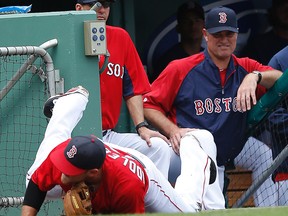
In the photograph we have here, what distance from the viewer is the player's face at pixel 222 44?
851 cm

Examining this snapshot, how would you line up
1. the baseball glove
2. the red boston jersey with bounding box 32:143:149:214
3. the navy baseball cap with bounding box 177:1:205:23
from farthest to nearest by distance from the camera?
the navy baseball cap with bounding box 177:1:205:23 < the red boston jersey with bounding box 32:143:149:214 < the baseball glove

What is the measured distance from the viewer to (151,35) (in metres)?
11.3

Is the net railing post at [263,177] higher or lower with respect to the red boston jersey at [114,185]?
lower

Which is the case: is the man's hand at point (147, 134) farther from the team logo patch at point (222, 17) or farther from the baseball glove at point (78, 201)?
the baseball glove at point (78, 201)

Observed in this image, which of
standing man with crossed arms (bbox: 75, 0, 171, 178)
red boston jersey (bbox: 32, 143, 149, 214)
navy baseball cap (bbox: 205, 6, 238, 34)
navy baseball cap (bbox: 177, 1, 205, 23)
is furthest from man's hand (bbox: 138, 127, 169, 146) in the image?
navy baseball cap (bbox: 177, 1, 205, 23)

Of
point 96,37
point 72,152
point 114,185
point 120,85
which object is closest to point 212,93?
point 120,85

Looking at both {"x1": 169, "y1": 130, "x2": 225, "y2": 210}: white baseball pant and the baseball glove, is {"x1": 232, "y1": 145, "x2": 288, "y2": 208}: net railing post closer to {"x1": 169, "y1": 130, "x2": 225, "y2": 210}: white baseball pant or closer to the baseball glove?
{"x1": 169, "y1": 130, "x2": 225, "y2": 210}: white baseball pant

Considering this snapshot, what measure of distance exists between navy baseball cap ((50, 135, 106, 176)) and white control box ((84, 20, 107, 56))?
1.42m

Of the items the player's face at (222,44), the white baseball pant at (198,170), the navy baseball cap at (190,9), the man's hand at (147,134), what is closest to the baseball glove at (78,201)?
the white baseball pant at (198,170)

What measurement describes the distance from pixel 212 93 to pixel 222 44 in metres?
0.37

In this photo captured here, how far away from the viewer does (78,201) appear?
6848 millimetres

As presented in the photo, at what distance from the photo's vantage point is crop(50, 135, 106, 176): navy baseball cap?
6965 mm

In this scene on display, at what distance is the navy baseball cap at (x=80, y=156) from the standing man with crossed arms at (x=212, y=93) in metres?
1.45

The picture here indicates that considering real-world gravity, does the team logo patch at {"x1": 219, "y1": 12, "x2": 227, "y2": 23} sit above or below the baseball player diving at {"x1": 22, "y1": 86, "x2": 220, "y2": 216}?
above
